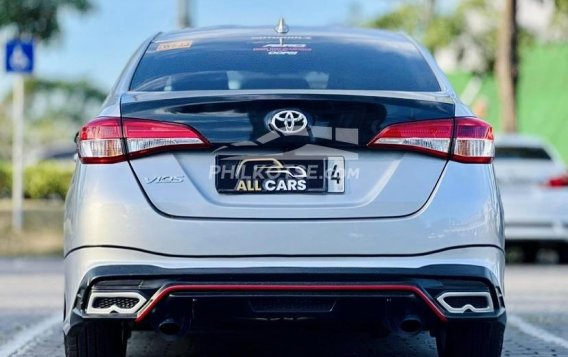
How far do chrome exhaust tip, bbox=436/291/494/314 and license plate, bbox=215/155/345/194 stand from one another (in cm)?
59

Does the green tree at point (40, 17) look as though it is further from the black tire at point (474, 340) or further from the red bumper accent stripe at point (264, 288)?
the red bumper accent stripe at point (264, 288)

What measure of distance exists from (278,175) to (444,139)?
68 cm

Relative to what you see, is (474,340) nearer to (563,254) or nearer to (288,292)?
(288,292)

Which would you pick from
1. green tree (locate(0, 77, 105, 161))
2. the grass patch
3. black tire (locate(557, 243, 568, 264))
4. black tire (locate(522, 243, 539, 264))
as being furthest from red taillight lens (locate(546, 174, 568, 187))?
green tree (locate(0, 77, 105, 161))

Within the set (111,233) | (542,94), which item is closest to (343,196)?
(111,233)

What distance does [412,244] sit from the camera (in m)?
Result: 5.11

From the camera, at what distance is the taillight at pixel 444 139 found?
5.20m

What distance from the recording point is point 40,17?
2191cm

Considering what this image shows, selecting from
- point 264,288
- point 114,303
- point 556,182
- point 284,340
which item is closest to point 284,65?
point 264,288

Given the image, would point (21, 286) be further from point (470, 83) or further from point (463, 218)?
point (470, 83)

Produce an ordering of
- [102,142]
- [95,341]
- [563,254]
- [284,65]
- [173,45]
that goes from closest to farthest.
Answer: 1. [102,142]
2. [95,341]
3. [284,65]
4. [173,45]
5. [563,254]

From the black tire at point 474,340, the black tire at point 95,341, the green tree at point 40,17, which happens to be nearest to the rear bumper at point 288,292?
the black tire at point 95,341

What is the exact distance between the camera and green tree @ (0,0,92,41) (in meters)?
21.6

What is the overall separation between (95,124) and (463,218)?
1.51 metres
